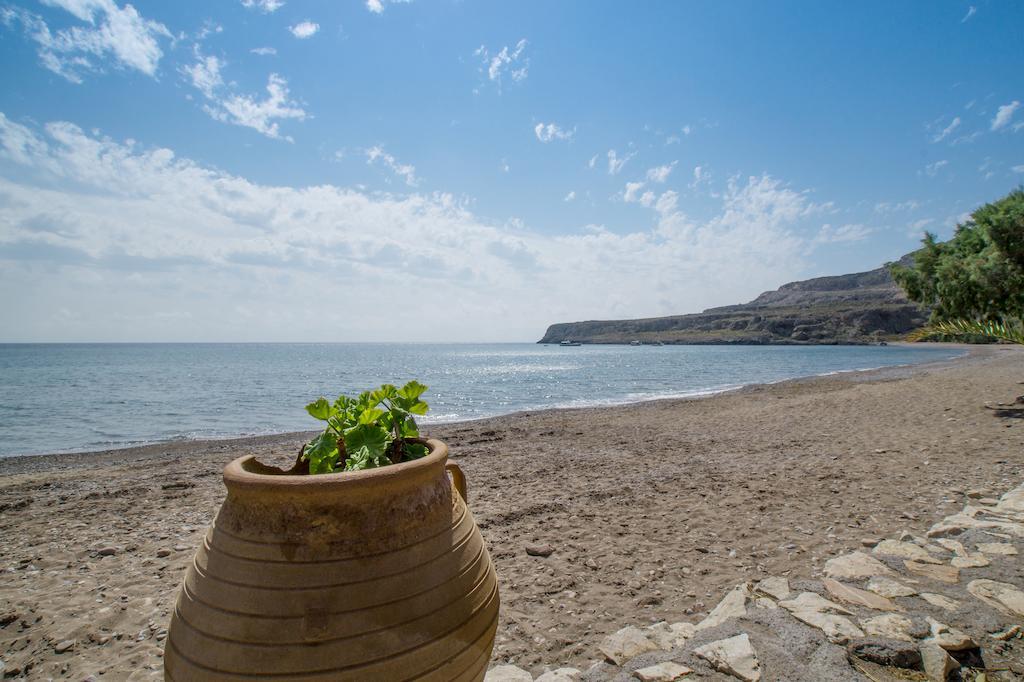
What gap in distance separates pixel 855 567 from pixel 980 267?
36.9ft

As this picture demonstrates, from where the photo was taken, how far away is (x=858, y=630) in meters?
2.53

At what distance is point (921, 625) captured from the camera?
8.32ft

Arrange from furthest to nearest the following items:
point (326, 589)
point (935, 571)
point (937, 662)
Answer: point (935, 571)
point (937, 662)
point (326, 589)

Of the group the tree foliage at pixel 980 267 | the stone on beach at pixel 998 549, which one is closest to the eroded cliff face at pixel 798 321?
the tree foliage at pixel 980 267

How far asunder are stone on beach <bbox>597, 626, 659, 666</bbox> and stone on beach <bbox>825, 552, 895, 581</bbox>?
4.83ft

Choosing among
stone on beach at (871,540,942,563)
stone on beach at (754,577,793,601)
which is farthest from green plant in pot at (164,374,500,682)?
stone on beach at (871,540,942,563)

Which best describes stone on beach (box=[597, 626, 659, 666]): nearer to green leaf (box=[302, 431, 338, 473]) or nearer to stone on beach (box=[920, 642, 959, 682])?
stone on beach (box=[920, 642, 959, 682])

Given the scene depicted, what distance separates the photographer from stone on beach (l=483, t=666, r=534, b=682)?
2.52m

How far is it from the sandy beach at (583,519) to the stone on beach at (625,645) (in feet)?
0.33

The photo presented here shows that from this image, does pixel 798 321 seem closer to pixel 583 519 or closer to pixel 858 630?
pixel 583 519

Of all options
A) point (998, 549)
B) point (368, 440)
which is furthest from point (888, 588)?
point (368, 440)

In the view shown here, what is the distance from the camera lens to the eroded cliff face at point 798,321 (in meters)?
94.2

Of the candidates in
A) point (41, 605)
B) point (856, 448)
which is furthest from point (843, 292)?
point (41, 605)

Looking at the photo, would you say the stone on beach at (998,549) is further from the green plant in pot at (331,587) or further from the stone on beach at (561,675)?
the green plant in pot at (331,587)
